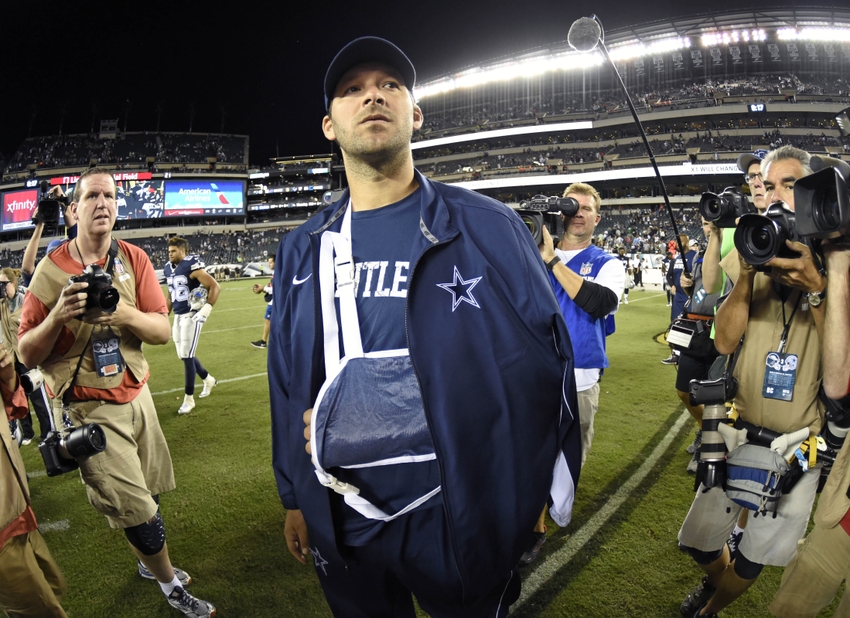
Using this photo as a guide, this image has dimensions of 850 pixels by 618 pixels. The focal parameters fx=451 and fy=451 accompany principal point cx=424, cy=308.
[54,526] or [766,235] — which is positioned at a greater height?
[766,235]

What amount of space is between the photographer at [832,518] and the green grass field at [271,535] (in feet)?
2.63

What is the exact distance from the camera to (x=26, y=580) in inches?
77.2

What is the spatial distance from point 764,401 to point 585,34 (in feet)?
10.7

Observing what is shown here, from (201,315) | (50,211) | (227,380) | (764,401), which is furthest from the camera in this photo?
(227,380)

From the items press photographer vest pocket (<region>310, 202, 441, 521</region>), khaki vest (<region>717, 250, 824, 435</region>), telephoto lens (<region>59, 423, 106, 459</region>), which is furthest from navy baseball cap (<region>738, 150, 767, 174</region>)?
telephoto lens (<region>59, 423, 106, 459</region>)

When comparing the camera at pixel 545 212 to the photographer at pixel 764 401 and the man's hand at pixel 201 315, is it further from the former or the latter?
the man's hand at pixel 201 315

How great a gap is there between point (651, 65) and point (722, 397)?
60.8 metres

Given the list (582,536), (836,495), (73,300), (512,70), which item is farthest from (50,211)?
(512,70)

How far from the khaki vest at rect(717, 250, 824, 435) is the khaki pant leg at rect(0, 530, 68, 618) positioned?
3.41 metres

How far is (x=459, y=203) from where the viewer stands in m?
1.48

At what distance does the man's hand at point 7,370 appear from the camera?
204cm

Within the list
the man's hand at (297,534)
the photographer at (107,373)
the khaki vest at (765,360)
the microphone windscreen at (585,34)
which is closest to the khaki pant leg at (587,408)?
the khaki vest at (765,360)

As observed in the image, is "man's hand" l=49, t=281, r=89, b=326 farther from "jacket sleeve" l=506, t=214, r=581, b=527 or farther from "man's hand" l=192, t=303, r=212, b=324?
"man's hand" l=192, t=303, r=212, b=324

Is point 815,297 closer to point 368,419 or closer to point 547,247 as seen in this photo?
point 547,247
